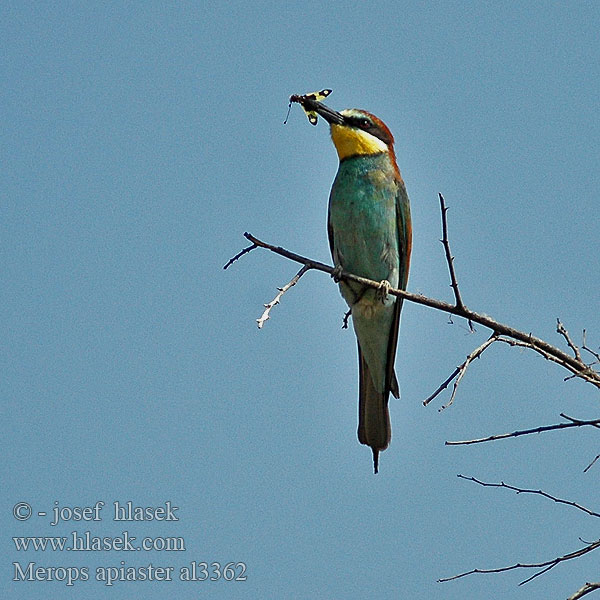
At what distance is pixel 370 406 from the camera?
4.30 meters

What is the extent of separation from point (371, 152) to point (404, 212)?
36 centimetres

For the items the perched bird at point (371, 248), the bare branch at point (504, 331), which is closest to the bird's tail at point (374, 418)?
the perched bird at point (371, 248)

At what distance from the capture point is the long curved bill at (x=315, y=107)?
4.41 meters

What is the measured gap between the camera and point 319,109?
4.56 meters

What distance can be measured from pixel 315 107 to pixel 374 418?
154 centimetres

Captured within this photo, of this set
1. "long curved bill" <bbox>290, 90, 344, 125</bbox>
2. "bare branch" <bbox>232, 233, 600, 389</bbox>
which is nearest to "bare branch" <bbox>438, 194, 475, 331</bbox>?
"bare branch" <bbox>232, 233, 600, 389</bbox>

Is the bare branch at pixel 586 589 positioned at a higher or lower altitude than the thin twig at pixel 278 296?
lower

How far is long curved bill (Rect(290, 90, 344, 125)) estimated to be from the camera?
14.5 ft

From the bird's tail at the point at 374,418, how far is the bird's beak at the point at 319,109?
1.33 metres

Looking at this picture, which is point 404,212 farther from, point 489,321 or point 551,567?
point 551,567

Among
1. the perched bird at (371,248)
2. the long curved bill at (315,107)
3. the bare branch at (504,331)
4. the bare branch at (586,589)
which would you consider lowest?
the bare branch at (586,589)

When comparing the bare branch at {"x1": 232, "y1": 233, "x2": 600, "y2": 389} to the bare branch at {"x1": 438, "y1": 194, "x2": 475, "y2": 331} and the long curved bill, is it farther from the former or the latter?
the long curved bill

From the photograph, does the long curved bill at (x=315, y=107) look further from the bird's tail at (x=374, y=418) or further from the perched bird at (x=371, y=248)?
the bird's tail at (x=374, y=418)

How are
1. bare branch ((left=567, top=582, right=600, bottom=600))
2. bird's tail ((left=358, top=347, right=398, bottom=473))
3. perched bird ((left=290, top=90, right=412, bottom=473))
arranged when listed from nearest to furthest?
bare branch ((left=567, top=582, right=600, bottom=600))
bird's tail ((left=358, top=347, right=398, bottom=473))
perched bird ((left=290, top=90, right=412, bottom=473))
